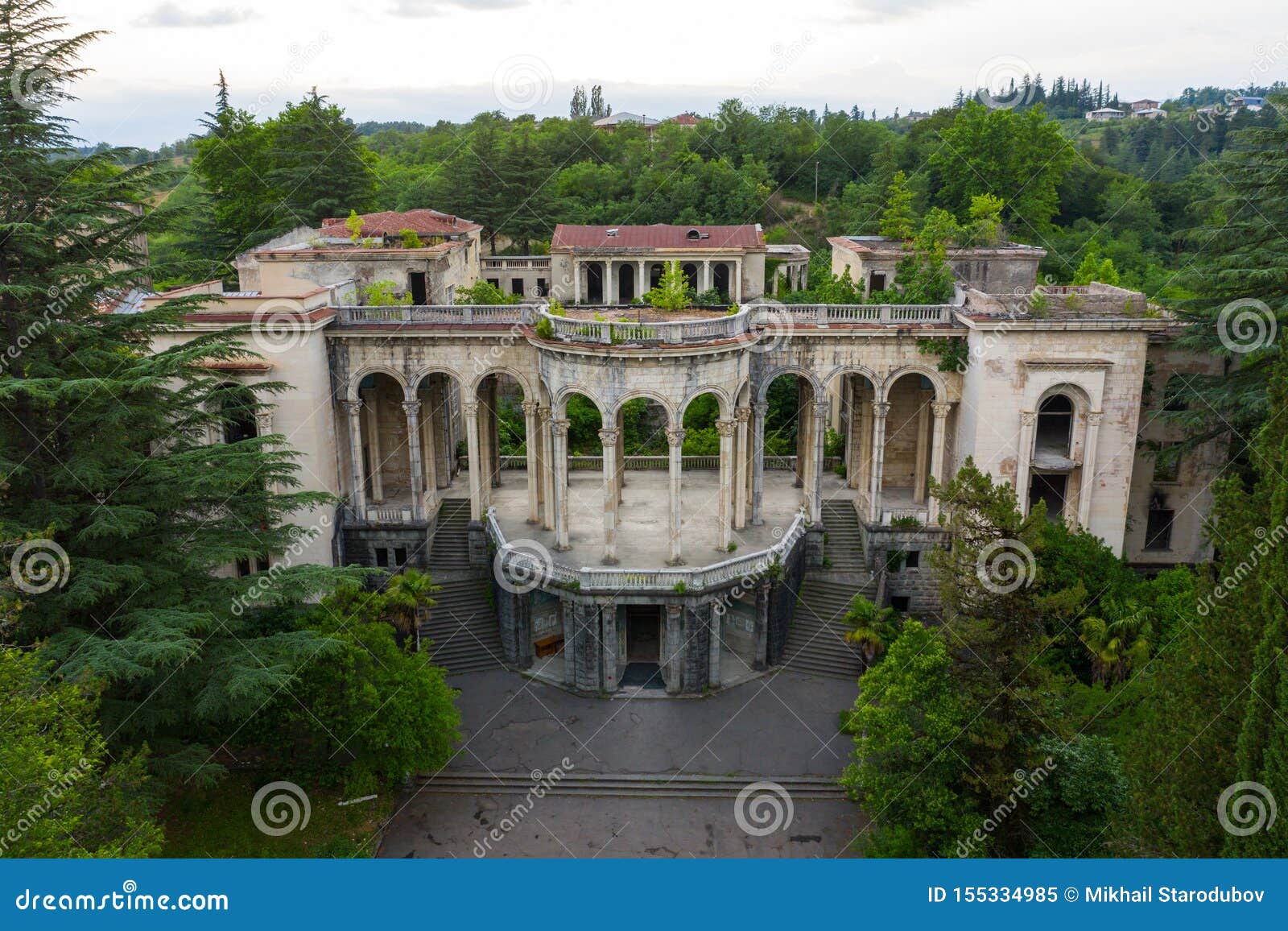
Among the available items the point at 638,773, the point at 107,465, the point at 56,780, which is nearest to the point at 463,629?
the point at 638,773

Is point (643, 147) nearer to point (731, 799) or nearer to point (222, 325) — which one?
point (222, 325)

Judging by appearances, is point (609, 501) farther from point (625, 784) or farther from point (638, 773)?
point (625, 784)

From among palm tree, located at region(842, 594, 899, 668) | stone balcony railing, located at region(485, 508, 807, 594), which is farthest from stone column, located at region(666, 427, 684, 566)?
palm tree, located at region(842, 594, 899, 668)

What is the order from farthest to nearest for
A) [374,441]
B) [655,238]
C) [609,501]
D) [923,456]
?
[655,238], [374,441], [923,456], [609,501]

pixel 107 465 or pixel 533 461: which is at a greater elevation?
pixel 107 465

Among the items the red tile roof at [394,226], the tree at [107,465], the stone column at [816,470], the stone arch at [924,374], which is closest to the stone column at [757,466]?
the stone column at [816,470]

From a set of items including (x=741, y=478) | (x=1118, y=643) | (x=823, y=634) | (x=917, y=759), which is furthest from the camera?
(x=741, y=478)

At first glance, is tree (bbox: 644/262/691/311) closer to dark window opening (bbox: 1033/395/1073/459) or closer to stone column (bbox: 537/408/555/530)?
stone column (bbox: 537/408/555/530)

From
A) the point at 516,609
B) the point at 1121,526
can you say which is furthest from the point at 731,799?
the point at 1121,526
